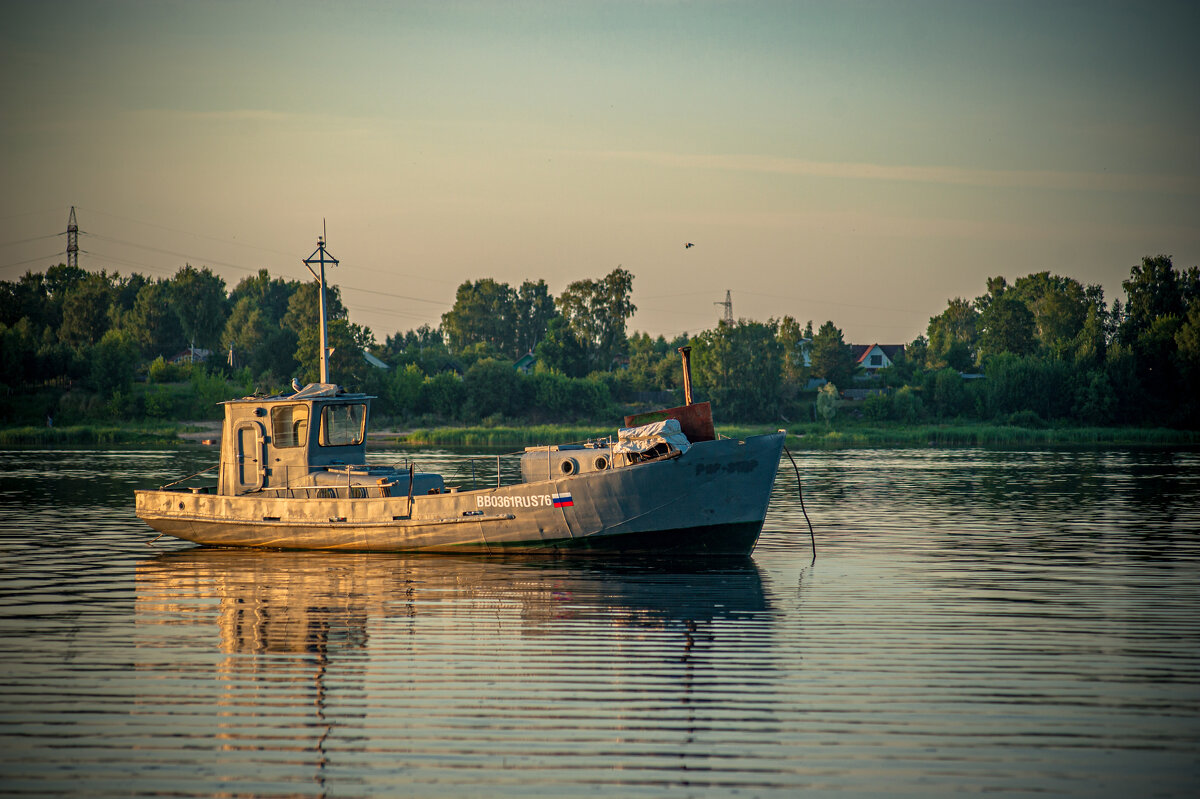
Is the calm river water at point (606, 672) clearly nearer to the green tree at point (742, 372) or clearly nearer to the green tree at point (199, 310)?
the green tree at point (742, 372)

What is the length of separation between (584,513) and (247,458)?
27.4 feet

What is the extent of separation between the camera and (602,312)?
123 m

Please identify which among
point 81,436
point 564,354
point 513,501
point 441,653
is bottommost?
point 441,653

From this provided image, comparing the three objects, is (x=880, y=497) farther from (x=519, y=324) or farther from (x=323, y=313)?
(x=519, y=324)

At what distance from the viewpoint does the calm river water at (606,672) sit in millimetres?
9492

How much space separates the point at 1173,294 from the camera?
108688 mm

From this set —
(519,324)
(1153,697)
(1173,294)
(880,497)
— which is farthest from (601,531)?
(519,324)

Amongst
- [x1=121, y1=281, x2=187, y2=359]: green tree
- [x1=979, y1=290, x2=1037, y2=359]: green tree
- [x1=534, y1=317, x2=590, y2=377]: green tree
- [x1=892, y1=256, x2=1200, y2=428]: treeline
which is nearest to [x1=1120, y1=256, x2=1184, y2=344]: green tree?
[x1=892, y1=256, x2=1200, y2=428]: treeline

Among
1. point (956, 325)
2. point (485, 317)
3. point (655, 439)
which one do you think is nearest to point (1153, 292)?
point (956, 325)

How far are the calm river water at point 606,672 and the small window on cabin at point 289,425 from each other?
2650mm

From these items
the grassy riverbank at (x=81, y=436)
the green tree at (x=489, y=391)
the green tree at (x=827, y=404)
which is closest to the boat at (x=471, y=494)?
the grassy riverbank at (x=81, y=436)

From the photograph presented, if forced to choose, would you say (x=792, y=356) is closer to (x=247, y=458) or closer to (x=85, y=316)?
(x=85, y=316)

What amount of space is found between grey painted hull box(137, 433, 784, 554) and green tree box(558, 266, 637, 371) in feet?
321

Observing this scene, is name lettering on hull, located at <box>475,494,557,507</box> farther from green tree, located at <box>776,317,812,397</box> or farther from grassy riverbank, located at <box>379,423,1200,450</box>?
green tree, located at <box>776,317,812,397</box>
